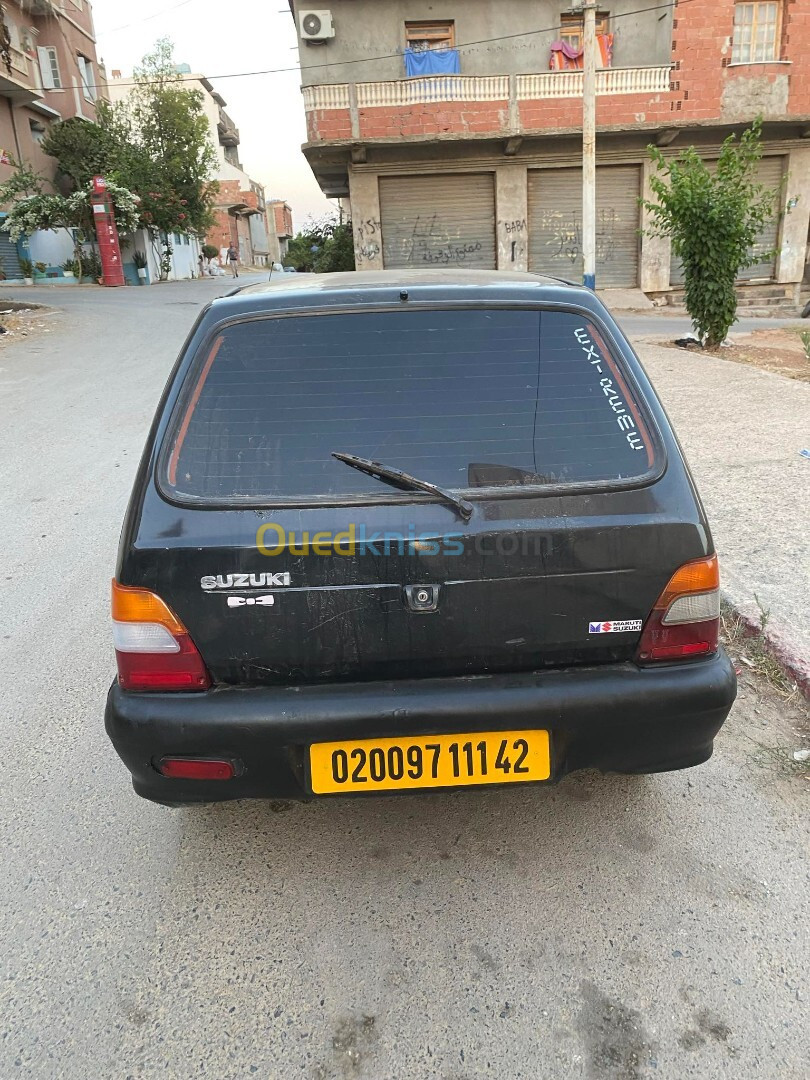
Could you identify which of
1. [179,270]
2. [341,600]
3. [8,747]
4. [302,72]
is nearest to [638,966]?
[341,600]

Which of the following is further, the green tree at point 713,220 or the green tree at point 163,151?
the green tree at point 163,151

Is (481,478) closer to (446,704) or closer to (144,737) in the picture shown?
(446,704)

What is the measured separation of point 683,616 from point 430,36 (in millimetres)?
26352

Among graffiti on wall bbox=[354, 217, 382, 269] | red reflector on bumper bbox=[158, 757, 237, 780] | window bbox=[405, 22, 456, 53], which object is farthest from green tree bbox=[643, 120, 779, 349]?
window bbox=[405, 22, 456, 53]

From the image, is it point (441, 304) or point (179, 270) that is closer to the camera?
point (441, 304)

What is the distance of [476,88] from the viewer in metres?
21.8

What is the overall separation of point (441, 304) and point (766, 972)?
6.56 feet

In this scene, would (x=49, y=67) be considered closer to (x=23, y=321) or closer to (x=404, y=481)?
(x=23, y=321)

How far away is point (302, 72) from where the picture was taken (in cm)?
2330

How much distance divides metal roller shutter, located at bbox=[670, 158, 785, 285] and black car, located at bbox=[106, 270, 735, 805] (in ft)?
78.9

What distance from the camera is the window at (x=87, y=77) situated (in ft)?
119

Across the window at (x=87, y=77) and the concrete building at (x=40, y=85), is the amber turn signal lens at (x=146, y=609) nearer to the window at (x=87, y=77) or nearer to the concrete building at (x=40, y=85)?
the concrete building at (x=40, y=85)

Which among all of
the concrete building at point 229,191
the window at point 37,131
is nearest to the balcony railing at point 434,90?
the window at point 37,131

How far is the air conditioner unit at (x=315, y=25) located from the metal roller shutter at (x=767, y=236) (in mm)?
12060
